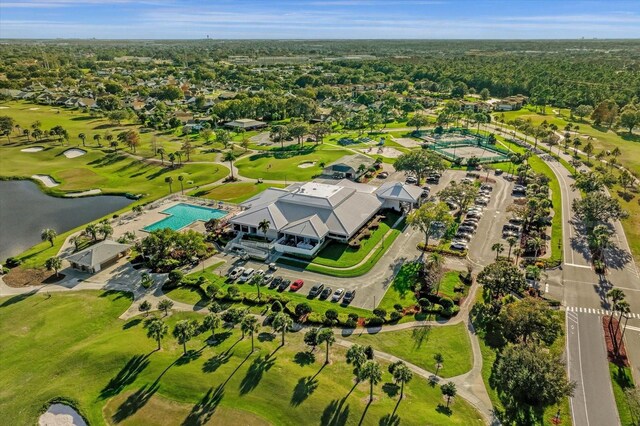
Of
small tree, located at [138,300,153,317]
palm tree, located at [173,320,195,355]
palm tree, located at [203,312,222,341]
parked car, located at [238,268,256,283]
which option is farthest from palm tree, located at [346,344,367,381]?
small tree, located at [138,300,153,317]

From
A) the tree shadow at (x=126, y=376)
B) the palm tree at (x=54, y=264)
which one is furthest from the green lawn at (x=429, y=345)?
the palm tree at (x=54, y=264)

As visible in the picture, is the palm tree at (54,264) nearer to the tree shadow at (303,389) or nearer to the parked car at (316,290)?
the parked car at (316,290)

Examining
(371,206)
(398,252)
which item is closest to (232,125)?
(371,206)

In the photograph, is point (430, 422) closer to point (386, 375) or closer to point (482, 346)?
point (386, 375)

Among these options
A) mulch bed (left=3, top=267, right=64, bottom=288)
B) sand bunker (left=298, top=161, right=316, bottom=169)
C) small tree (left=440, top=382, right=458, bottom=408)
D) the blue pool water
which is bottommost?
mulch bed (left=3, top=267, right=64, bottom=288)

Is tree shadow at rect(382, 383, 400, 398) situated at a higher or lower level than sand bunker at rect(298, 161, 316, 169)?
higher

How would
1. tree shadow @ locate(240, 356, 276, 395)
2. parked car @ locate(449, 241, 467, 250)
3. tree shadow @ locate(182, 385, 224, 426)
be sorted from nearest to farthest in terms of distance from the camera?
tree shadow @ locate(182, 385, 224, 426) → tree shadow @ locate(240, 356, 276, 395) → parked car @ locate(449, 241, 467, 250)

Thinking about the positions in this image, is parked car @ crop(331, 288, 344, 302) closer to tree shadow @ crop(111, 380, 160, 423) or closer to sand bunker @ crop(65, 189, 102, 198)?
tree shadow @ crop(111, 380, 160, 423)
